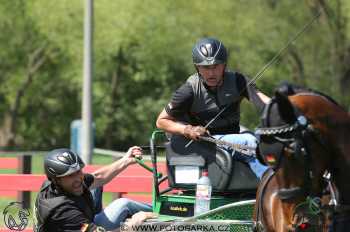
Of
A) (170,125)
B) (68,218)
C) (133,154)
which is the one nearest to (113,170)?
(133,154)

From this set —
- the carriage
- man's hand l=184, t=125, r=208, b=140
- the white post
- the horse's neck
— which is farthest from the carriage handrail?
the white post

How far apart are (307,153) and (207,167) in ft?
7.15

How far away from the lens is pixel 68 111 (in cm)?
4003

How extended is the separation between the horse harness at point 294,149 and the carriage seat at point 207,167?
5.64 ft

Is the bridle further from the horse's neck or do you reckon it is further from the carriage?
the carriage

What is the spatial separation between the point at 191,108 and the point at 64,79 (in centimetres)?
3109

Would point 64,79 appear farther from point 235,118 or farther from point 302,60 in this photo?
point 235,118

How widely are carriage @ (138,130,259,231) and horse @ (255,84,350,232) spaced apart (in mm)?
1485

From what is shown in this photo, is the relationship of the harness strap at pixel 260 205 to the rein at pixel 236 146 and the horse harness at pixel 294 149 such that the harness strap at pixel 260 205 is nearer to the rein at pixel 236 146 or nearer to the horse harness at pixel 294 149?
the horse harness at pixel 294 149

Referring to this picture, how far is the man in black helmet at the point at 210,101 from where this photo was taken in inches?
272

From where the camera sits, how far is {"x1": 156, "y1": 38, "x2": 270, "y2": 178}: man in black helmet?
6.91 metres

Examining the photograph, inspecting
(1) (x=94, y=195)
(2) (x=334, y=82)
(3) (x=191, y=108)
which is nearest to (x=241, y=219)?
(3) (x=191, y=108)

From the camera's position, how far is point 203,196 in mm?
6816

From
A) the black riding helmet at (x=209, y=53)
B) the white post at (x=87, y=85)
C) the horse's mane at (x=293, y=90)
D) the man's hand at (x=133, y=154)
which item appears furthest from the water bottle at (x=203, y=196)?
the white post at (x=87, y=85)
